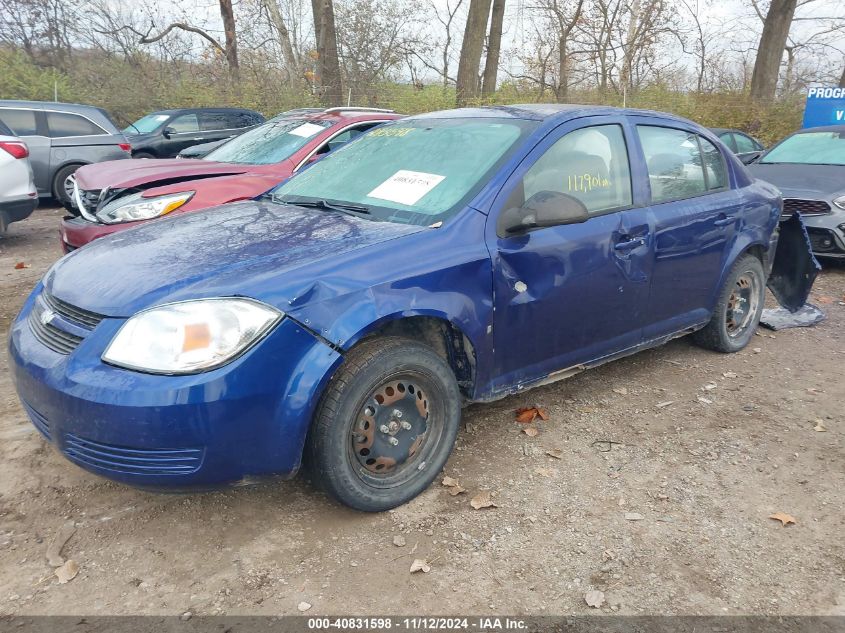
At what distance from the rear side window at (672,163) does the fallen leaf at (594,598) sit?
91.9 inches

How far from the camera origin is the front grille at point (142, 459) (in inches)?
91.3

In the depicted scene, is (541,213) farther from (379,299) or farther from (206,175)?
(206,175)

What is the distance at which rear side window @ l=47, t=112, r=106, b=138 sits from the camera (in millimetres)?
10516

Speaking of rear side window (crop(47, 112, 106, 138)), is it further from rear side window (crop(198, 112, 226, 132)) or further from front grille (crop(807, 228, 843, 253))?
front grille (crop(807, 228, 843, 253))

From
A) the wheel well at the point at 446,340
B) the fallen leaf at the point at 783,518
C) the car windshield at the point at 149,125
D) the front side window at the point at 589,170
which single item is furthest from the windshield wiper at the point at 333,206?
the car windshield at the point at 149,125

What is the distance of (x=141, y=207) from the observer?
514cm

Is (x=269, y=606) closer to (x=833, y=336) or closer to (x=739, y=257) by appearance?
(x=739, y=257)

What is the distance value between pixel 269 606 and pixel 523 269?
5.93ft

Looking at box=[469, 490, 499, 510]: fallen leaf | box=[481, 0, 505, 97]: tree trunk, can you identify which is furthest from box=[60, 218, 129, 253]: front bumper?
box=[481, 0, 505, 97]: tree trunk

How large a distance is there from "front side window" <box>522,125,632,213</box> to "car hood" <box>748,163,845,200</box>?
4645mm

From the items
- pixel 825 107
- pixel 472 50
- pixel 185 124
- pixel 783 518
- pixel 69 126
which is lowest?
pixel 783 518

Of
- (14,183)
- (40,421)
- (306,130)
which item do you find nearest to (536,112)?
(40,421)

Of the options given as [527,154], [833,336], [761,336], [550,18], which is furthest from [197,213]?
[550,18]

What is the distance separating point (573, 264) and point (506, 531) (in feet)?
4.51
